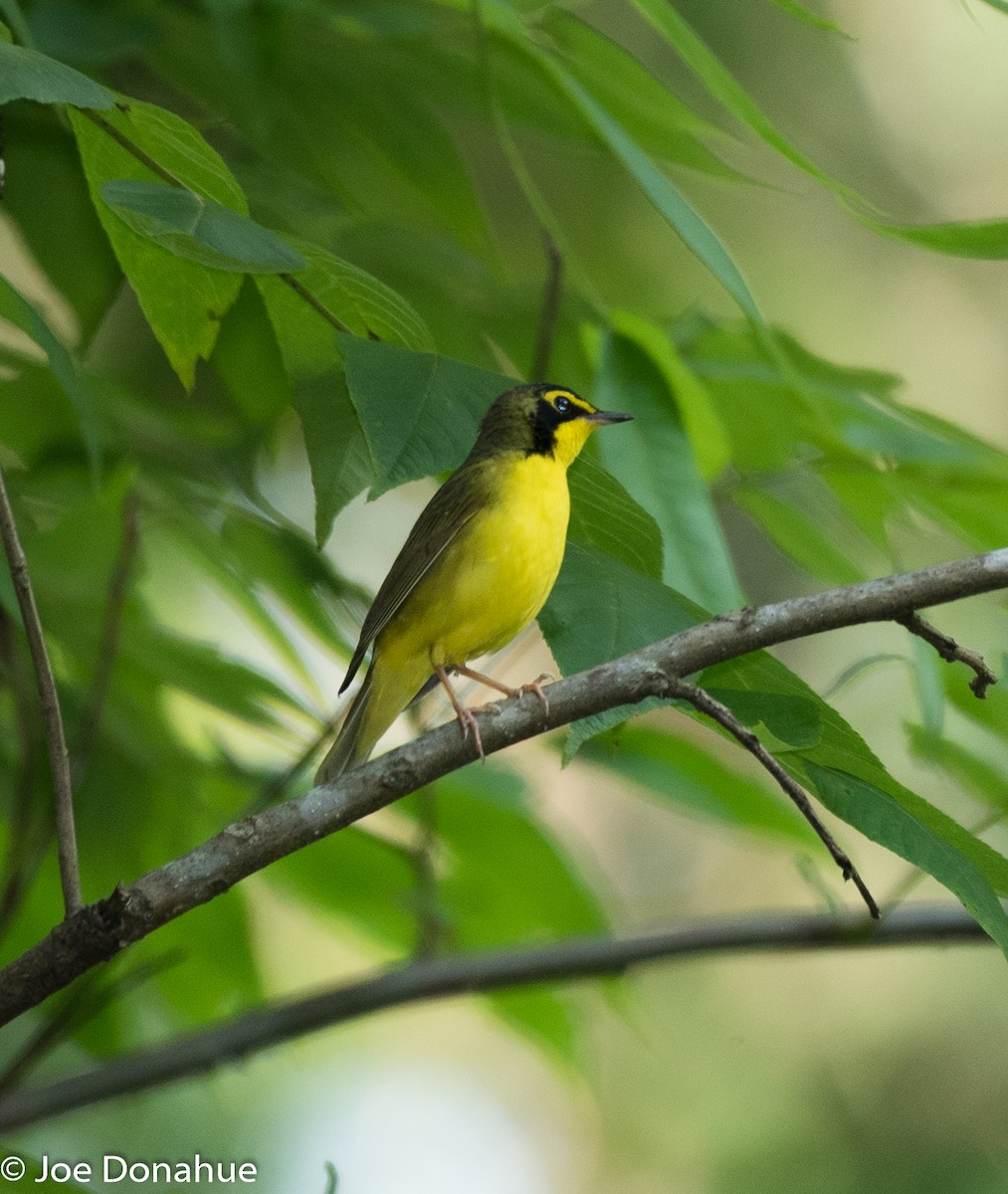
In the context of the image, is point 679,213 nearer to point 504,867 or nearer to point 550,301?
point 550,301

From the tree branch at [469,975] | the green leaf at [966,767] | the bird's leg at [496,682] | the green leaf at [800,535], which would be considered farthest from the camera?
the bird's leg at [496,682]

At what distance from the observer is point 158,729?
13.7 feet

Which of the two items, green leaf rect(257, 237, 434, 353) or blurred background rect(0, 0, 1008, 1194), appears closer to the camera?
green leaf rect(257, 237, 434, 353)

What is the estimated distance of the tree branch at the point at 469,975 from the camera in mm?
3582

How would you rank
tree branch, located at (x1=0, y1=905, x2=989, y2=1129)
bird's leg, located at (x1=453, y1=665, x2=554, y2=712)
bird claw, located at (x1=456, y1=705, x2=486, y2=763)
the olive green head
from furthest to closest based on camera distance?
the olive green head → bird's leg, located at (x1=453, y1=665, x2=554, y2=712) → tree branch, located at (x1=0, y1=905, x2=989, y2=1129) → bird claw, located at (x1=456, y1=705, x2=486, y2=763)

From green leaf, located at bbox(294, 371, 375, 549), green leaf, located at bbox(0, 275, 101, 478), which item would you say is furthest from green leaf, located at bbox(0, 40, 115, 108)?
green leaf, located at bbox(294, 371, 375, 549)

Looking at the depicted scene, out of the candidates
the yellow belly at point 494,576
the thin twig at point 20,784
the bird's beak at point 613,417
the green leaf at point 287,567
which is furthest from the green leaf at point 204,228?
the yellow belly at point 494,576

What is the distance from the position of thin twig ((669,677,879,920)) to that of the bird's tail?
2393mm

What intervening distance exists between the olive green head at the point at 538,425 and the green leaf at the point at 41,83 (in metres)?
2.17

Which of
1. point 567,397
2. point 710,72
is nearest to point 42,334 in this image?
point 710,72

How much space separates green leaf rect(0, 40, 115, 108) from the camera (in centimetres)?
214

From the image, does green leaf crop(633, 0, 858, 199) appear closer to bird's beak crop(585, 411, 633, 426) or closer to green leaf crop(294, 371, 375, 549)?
bird's beak crop(585, 411, 633, 426)

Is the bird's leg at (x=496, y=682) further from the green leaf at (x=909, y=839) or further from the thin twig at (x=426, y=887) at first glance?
the green leaf at (x=909, y=839)

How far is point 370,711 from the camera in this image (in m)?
4.64
